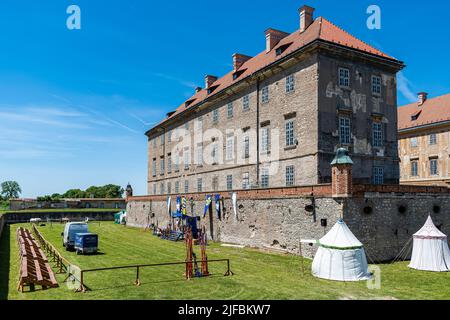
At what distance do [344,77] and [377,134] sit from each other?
5043 millimetres

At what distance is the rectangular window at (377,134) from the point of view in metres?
28.5

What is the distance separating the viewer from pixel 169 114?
5281 centimetres

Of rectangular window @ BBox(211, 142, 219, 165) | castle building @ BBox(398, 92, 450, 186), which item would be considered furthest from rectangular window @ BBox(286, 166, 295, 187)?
castle building @ BBox(398, 92, 450, 186)

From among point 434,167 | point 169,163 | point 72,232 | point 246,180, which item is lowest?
point 72,232

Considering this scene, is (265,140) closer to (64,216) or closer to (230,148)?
(230,148)

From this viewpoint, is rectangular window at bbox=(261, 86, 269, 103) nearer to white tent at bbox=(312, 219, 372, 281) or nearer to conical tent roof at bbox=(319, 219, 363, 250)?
conical tent roof at bbox=(319, 219, 363, 250)

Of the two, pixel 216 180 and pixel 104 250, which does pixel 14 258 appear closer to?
pixel 104 250

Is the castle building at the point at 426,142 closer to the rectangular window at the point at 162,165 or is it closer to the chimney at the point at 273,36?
the chimney at the point at 273,36

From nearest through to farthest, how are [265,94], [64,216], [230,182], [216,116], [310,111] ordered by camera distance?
[310,111]
[265,94]
[230,182]
[216,116]
[64,216]

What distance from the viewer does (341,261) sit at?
17.6 m

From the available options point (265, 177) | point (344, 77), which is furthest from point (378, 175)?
point (265, 177)

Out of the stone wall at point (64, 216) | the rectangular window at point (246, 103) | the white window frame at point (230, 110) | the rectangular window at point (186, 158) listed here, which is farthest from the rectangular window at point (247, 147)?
the stone wall at point (64, 216)
